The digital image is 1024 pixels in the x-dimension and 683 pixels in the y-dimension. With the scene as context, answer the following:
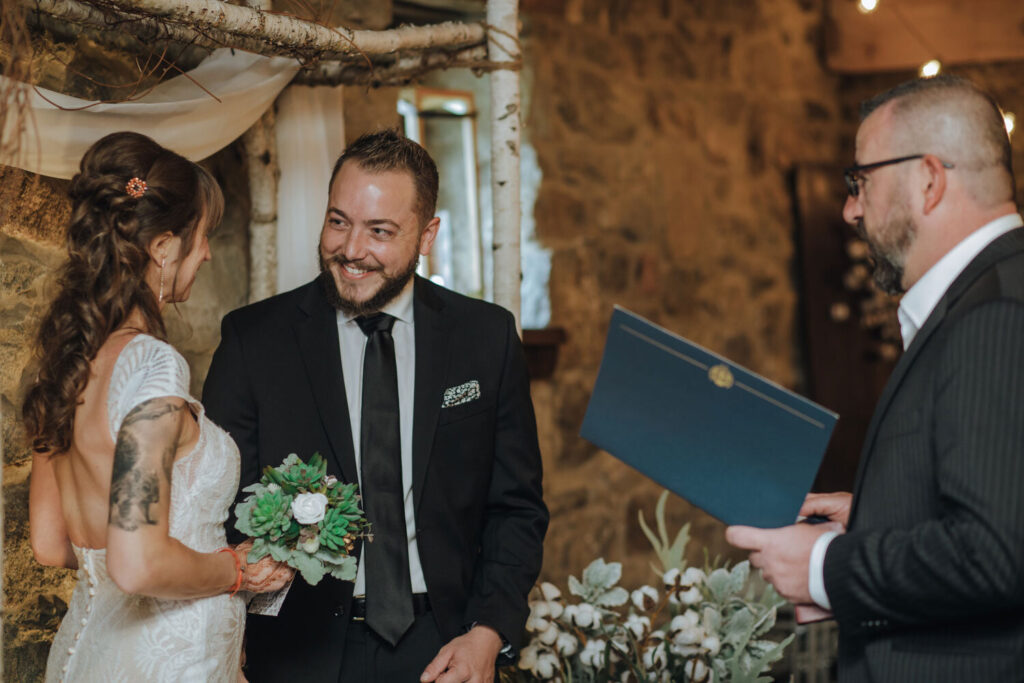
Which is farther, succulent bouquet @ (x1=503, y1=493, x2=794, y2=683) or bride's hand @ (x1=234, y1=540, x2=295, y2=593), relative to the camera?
succulent bouquet @ (x1=503, y1=493, x2=794, y2=683)

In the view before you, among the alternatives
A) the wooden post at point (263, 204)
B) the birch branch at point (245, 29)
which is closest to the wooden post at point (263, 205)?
the wooden post at point (263, 204)

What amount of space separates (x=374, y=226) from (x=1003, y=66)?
15.9 feet

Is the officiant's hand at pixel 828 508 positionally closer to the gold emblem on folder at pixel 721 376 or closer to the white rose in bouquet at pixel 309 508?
the gold emblem on folder at pixel 721 376

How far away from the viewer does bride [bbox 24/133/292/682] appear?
1.63 meters

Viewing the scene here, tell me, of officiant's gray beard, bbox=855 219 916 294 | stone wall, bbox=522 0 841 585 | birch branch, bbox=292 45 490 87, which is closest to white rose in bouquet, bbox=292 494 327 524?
officiant's gray beard, bbox=855 219 916 294

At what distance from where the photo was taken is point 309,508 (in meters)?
1.78

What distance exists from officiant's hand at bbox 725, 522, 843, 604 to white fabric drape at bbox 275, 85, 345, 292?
1676mm

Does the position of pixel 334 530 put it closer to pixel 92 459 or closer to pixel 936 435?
pixel 92 459

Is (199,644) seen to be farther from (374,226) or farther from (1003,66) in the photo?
(1003,66)

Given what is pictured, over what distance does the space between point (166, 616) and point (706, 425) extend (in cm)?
102

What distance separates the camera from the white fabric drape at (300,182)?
293 centimetres

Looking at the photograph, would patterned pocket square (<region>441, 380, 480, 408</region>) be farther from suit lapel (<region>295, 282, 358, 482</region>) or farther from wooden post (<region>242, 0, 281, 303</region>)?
wooden post (<region>242, 0, 281, 303</region>)

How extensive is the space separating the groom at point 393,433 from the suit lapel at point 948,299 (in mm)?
938

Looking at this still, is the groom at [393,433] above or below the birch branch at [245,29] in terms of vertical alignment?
below
